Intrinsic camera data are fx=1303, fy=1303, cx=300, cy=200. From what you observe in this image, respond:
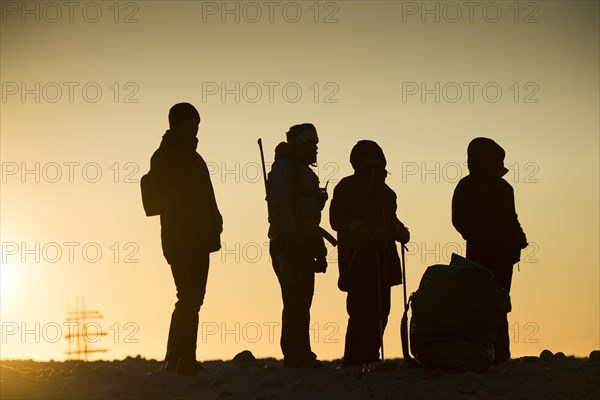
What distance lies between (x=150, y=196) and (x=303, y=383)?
7.65ft

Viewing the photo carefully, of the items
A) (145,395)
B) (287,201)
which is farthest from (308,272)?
(145,395)

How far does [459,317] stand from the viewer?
12.5 metres

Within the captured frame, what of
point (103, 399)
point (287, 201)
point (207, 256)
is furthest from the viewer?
point (287, 201)

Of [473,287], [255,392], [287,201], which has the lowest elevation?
[255,392]

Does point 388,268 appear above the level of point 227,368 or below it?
above

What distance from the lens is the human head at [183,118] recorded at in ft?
40.6

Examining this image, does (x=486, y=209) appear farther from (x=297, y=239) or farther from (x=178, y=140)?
(x=178, y=140)

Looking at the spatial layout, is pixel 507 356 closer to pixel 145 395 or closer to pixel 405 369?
pixel 405 369

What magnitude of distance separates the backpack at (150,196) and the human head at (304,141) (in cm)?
191

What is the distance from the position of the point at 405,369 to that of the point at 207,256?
230 cm

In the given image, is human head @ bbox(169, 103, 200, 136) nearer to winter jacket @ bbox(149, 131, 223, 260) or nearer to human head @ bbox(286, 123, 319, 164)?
winter jacket @ bbox(149, 131, 223, 260)

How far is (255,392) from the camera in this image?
11461 mm

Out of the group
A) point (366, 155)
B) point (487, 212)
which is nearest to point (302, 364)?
point (366, 155)

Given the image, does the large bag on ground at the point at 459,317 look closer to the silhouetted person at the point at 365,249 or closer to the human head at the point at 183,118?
the silhouetted person at the point at 365,249
